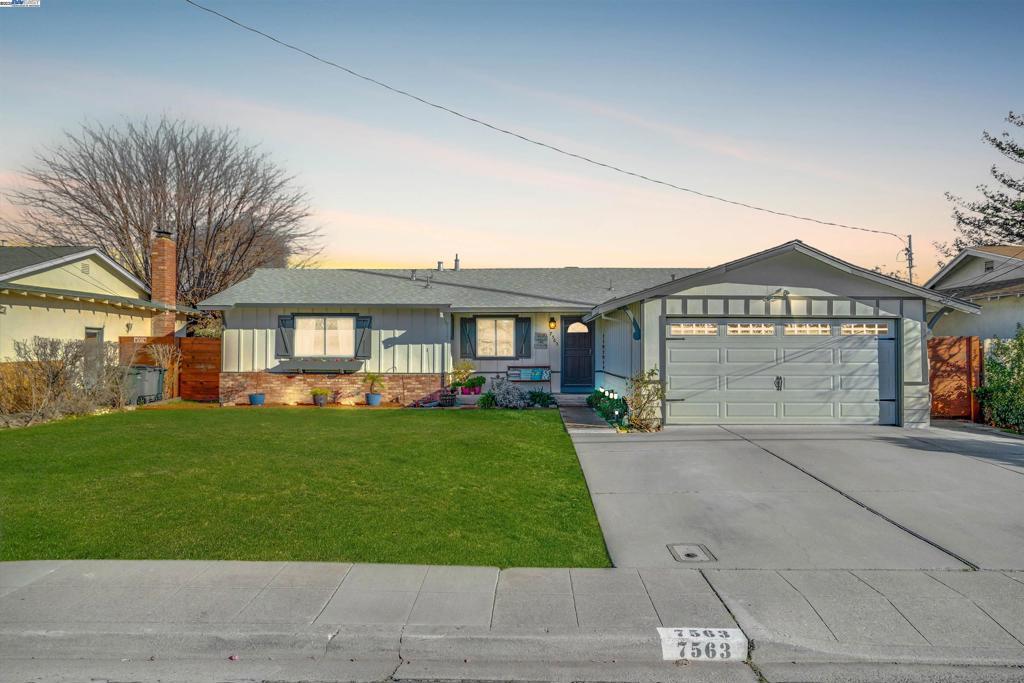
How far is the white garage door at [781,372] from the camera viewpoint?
13.4m

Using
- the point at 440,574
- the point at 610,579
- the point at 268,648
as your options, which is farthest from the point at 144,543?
the point at 610,579

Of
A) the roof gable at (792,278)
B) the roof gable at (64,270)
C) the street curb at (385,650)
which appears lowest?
the street curb at (385,650)

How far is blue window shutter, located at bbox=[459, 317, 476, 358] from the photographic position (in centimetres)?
1981

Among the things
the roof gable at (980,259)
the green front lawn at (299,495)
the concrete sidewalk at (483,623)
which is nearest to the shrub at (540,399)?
the green front lawn at (299,495)

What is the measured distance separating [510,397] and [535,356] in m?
2.73

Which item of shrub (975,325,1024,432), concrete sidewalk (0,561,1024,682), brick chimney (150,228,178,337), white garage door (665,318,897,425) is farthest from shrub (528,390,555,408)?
brick chimney (150,228,178,337)

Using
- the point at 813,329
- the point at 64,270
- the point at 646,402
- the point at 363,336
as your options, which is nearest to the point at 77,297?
the point at 64,270

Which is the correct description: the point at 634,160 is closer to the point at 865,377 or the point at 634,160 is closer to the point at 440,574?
the point at 865,377

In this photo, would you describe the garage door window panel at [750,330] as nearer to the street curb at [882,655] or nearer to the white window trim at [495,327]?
the white window trim at [495,327]

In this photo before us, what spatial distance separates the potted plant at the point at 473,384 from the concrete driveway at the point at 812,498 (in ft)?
23.3

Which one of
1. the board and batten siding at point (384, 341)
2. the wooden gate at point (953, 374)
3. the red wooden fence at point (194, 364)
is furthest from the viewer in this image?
the red wooden fence at point (194, 364)

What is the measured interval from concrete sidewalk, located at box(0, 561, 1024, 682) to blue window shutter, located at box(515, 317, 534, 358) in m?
14.5

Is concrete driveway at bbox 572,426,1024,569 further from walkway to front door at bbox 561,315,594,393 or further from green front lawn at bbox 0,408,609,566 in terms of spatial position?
walkway to front door at bbox 561,315,594,393

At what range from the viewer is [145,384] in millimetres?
18031
